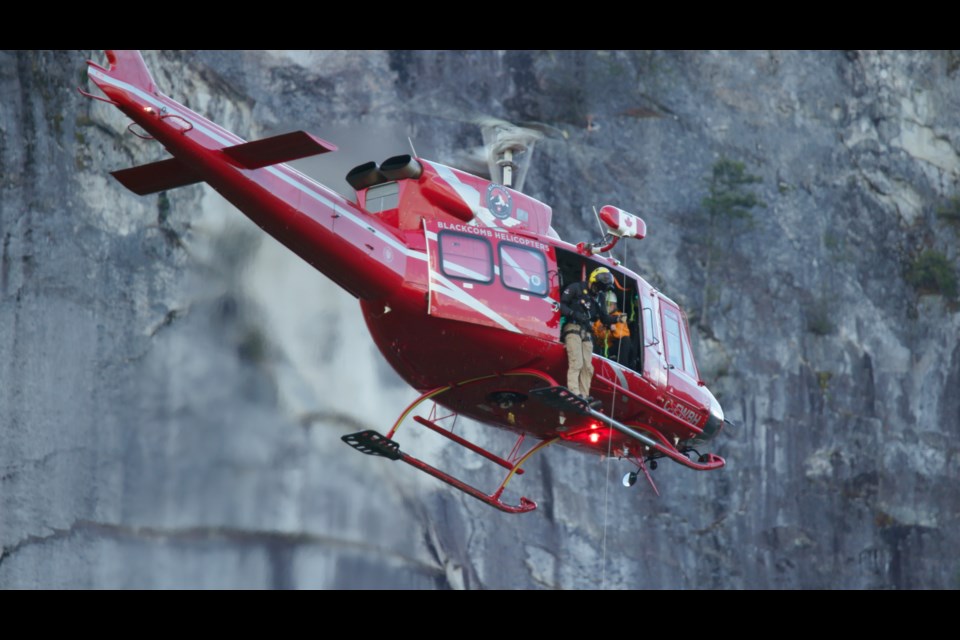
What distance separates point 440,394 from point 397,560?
7.97 meters

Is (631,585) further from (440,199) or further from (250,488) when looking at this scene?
(440,199)

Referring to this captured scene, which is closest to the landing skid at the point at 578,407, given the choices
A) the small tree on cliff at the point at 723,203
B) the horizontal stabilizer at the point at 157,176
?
the horizontal stabilizer at the point at 157,176

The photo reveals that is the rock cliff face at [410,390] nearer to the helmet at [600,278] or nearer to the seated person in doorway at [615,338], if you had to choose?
the seated person in doorway at [615,338]

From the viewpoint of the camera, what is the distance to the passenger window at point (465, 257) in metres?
12.6

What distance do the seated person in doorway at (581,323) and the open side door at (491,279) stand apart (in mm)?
126

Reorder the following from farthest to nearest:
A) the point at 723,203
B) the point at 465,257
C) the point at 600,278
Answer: the point at 723,203 → the point at 600,278 → the point at 465,257

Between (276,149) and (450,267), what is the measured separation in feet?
5.97

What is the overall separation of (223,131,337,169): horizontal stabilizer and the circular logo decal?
2.00 metres

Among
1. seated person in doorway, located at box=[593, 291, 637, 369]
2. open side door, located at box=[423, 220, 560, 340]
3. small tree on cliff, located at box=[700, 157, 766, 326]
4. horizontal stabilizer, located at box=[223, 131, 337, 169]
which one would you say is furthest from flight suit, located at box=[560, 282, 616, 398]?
small tree on cliff, located at box=[700, 157, 766, 326]

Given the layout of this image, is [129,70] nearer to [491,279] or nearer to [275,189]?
[275,189]

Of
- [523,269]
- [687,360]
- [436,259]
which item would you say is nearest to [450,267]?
[436,259]

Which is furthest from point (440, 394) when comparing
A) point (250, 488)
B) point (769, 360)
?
point (769, 360)

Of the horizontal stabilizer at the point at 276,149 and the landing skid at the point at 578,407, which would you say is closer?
the horizontal stabilizer at the point at 276,149

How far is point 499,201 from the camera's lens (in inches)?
527
